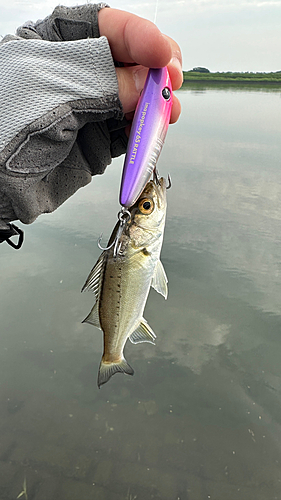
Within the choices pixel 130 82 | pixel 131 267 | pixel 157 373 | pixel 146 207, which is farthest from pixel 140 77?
pixel 157 373

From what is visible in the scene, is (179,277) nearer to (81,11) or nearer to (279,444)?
(279,444)

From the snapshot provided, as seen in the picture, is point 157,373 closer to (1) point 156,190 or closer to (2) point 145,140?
(1) point 156,190

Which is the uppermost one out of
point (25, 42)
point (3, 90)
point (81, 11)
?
point (81, 11)

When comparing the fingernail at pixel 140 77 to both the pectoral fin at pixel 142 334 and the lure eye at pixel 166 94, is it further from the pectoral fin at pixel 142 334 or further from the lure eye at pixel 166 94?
the pectoral fin at pixel 142 334

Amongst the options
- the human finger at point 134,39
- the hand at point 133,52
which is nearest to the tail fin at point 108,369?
the hand at point 133,52

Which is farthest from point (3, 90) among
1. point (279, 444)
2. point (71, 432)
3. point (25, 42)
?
point (279, 444)

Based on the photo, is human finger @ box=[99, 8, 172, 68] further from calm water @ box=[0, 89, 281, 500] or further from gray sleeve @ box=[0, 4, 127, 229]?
calm water @ box=[0, 89, 281, 500]
